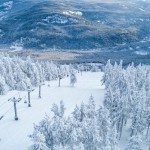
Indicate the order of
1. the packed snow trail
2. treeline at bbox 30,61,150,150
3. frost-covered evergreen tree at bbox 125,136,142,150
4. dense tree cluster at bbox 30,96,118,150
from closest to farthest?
dense tree cluster at bbox 30,96,118,150 < treeline at bbox 30,61,150,150 < frost-covered evergreen tree at bbox 125,136,142,150 < the packed snow trail

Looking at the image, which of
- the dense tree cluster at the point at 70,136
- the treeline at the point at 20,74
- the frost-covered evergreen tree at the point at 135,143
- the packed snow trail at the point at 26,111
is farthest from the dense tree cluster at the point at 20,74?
the frost-covered evergreen tree at the point at 135,143

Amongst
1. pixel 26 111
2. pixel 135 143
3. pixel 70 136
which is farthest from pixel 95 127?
pixel 26 111

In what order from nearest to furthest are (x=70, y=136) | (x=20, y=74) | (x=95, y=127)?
(x=70, y=136), (x=95, y=127), (x=20, y=74)

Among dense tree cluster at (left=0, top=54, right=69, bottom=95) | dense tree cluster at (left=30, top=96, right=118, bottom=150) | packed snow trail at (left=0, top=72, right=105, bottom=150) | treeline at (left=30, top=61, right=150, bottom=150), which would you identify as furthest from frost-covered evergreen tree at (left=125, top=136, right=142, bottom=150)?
dense tree cluster at (left=0, top=54, right=69, bottom=95)

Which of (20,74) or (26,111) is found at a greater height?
(26,111)

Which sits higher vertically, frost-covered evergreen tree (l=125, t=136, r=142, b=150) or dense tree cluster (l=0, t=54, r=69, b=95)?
frost-covered evergreen tree (l=125, t=136, r=142, b=150)

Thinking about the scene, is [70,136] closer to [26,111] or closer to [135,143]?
[135,143]

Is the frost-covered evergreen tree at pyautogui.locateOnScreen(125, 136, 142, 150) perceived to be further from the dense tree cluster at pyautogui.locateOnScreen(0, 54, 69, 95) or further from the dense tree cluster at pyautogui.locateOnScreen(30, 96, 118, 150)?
the dense tree cluster at pyautogui.locateOnScreen(0, 54, 69, 95)

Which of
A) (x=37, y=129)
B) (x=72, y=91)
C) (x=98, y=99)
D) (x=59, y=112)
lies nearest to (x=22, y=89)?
(x=72, y=91)

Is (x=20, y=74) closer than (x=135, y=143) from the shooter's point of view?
No

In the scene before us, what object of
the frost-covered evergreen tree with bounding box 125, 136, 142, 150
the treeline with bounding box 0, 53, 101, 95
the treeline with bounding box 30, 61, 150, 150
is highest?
the treeline with bounding box 30, 61, 150, 150

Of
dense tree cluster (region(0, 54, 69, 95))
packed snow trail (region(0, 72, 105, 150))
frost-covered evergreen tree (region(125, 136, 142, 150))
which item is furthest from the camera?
dense tree cluster (region(0, 54, 69, 95))

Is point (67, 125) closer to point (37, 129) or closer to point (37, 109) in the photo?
point (37, 129)
